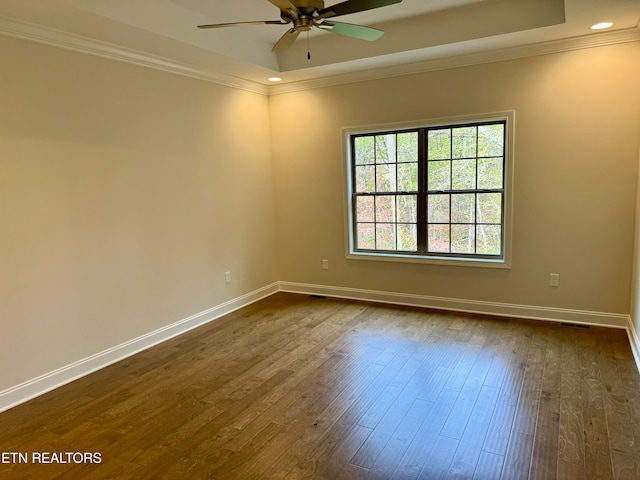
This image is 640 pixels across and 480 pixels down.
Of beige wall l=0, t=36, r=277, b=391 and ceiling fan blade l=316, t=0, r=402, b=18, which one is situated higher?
ceiling fan blade l=316, t=0, r=402, b=18

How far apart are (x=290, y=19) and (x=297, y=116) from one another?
102 inches

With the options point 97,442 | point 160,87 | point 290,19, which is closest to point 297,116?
point 160,87

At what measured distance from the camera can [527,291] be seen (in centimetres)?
414

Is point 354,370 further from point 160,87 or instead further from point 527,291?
point 160,87

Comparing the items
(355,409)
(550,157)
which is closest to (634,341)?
(550,157)

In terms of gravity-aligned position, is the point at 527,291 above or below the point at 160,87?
below

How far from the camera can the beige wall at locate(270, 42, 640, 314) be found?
11.9ft

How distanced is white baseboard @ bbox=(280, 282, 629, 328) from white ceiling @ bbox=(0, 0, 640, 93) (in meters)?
2.43

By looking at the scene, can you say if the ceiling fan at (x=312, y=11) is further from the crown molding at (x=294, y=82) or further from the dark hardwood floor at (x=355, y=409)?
the dark hardwood floor at (x=355, y=409)

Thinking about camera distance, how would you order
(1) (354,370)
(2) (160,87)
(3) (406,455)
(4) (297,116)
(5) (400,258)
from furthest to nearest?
(4) (297,116) < (5) (400,258) < (2) (160,87) < (1) (354,370) < (3) (406,455)

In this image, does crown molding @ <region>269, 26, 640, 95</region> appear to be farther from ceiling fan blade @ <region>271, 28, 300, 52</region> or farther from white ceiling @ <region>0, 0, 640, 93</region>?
ceiling fan blade @ <region>271, 28, 300, 52</region>

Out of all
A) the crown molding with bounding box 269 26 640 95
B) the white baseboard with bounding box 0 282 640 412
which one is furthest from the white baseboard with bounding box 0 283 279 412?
the crown molding with bounding box 269 26 640 95

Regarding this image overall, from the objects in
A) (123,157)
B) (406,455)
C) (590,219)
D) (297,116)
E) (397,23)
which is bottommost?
(406,455)

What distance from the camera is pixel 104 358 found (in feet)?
11.2
